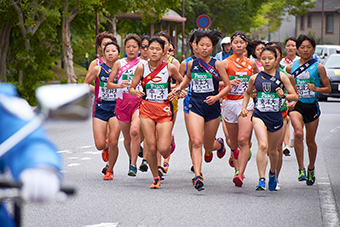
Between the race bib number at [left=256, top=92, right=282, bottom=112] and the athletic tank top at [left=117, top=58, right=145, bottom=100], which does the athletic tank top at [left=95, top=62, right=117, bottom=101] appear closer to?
the athletic tank top at [left=117, top=58, right=145, bottom=100]

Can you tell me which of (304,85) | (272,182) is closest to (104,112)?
(272,182)

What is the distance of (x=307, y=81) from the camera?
8.83m

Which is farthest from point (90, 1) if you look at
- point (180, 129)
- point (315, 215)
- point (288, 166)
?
point (315, 215)

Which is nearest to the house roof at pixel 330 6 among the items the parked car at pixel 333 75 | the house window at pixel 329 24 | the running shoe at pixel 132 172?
the house window at pixel 329 24

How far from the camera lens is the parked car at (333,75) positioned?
24.9 metres

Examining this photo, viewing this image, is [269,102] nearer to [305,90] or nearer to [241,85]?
[241,85]

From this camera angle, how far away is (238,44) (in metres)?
8.85

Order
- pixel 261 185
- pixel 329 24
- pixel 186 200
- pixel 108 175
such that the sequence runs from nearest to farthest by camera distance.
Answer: pixel 186 200, pixel 261 185, pixel 108 175, pixel 329 24

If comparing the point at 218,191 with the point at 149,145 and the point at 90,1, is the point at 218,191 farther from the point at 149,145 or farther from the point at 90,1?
the point at 90,1

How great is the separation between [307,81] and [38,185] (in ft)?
24.4

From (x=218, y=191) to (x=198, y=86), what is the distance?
4.32ft

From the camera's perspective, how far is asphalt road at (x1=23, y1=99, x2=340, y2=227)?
6.47m

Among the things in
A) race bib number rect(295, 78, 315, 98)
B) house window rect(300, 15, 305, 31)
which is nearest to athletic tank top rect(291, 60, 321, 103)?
race bib number rect(295, 78, 315, 98)

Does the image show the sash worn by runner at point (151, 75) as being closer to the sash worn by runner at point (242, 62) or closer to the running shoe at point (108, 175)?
the sash worn by runner at point (242, 62)
